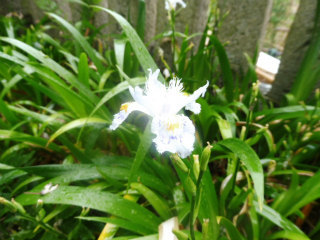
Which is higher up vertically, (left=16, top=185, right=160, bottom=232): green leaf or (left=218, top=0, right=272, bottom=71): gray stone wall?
(left=218, top=0, right=272, bottom=71): gray stone wall

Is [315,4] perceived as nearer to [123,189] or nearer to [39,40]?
[123,189]

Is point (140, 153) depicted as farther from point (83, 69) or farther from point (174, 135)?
point (83, 69)

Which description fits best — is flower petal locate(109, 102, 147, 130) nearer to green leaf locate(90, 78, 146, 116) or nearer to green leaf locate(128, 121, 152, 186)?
green leaf locate(128, 121, 152, 186)

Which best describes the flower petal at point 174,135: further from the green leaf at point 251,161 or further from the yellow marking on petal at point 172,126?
the green leaf at point 251,161

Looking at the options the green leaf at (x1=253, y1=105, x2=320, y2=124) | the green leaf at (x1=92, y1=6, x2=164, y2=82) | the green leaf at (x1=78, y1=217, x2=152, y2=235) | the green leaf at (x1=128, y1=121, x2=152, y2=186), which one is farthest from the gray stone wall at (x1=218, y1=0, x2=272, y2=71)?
the green leaf at (x1=78, y1=217, x2=152, y2=235)

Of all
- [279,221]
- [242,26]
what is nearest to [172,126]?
[279,221]

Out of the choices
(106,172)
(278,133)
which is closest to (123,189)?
(106,172)
